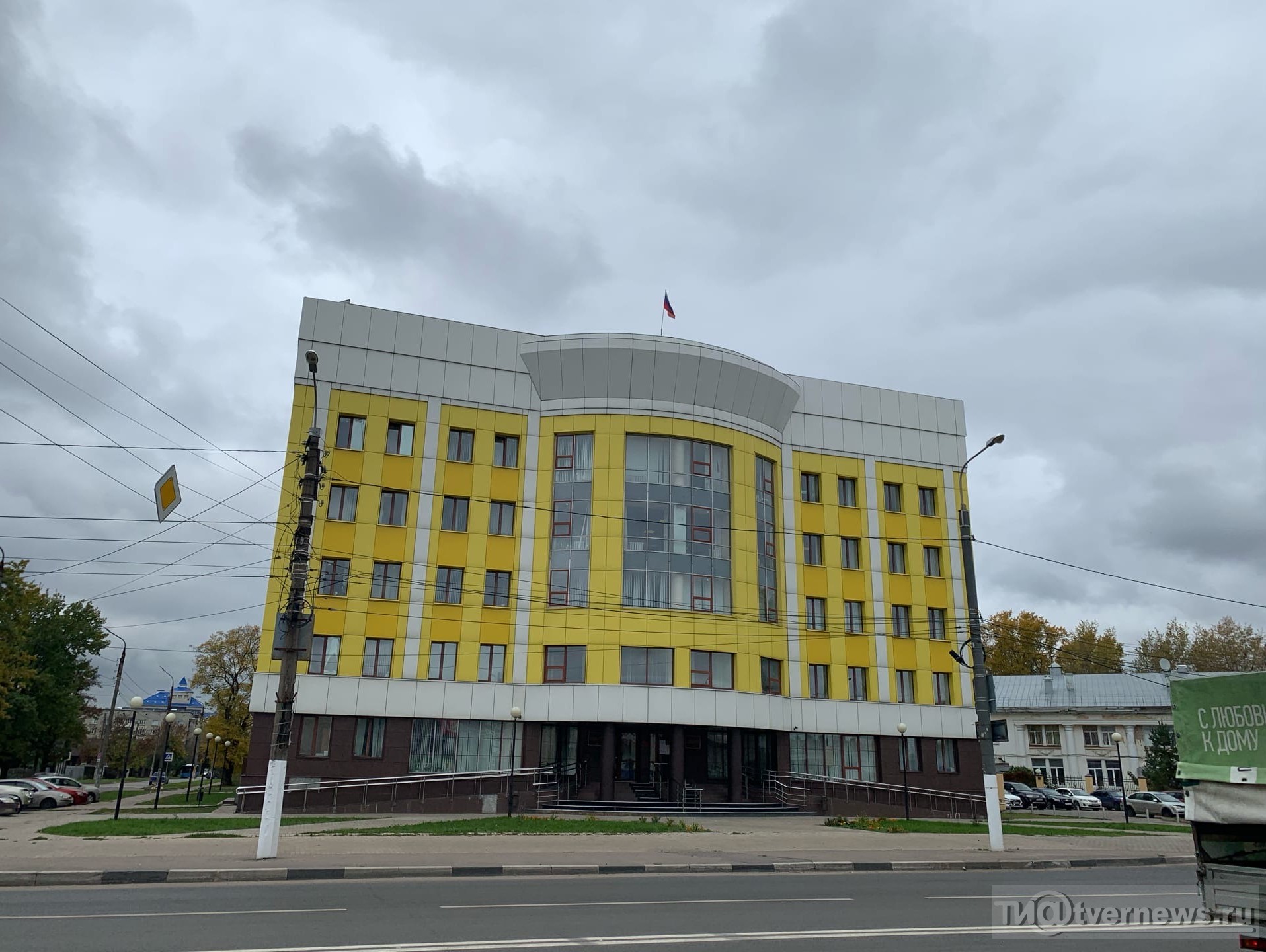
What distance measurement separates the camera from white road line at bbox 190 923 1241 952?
893 centimetres

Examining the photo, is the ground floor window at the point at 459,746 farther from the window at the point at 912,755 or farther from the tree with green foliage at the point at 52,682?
the tree with green foliage at the point at 52,682

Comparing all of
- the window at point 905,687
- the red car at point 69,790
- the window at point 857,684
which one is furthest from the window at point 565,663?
the red car at point 69,790

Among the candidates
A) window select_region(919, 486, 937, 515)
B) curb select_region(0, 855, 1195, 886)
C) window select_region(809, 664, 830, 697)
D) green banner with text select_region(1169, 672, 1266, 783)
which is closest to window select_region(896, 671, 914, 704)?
window select_region(809, 664, 830, 697)

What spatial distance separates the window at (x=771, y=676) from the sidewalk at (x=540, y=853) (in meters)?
10.4

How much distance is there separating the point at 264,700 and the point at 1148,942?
29.5 meters

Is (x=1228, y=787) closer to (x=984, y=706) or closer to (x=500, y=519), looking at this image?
(x=984, y=706)

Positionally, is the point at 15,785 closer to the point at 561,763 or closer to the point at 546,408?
the point at 561,763

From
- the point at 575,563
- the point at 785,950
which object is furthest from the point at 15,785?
the point at 785,950

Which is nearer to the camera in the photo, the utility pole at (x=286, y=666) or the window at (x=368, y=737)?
the utility pole at (x=286, y=666)

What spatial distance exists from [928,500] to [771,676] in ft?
42.5

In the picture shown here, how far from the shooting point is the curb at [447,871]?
1460 centimetres

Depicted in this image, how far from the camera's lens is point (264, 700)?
106ft

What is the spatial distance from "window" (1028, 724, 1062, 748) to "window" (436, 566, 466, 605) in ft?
208

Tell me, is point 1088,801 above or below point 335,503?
below
